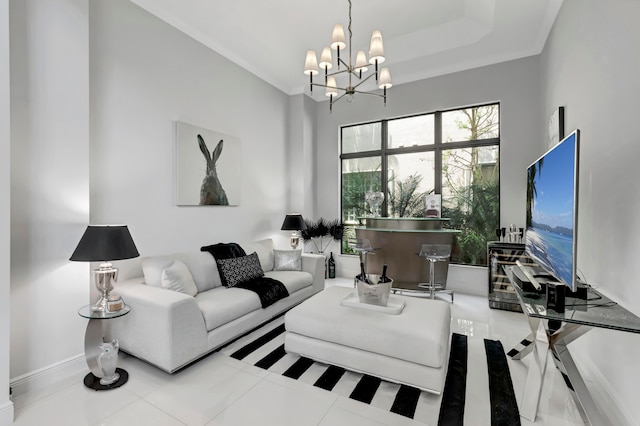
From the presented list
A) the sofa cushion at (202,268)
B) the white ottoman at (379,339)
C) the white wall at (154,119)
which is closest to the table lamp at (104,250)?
the white wall at (154,119)

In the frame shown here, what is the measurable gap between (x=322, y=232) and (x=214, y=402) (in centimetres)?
366

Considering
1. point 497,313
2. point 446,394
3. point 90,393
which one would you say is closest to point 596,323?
point 446,394

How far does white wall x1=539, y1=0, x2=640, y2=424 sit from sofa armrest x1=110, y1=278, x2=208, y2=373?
2882 mm

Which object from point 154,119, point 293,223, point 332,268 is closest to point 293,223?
point 293,223

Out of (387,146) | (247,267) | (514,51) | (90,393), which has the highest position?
(514,51)

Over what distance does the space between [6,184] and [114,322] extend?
1.34 m

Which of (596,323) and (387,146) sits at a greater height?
(387,146)

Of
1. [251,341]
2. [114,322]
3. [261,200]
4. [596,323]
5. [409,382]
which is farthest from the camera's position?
[261,200]

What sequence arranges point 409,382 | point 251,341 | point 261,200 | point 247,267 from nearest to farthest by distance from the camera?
point 409,382 → point 251,341 → point 247,267 → point 261,200

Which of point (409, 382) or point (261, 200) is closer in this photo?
point (409, 382)

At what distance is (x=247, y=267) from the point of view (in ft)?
11.6

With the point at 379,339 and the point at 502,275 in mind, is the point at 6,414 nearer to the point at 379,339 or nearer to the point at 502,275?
the point at 379,339

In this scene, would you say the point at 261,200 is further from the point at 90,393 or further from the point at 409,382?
the point at 409,382

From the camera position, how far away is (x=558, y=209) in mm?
1831
